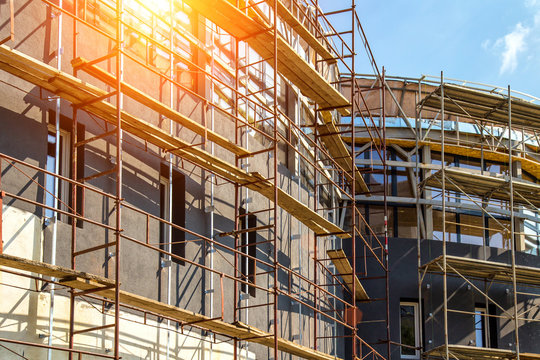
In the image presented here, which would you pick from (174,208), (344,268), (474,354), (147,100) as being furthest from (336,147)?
(147,100)

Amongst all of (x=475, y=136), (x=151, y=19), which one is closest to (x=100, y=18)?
(x=151, y=19)

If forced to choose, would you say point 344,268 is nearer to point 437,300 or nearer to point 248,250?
point 437,300

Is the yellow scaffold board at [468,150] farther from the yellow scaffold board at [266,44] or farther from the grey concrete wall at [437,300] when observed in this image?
the yellow scaffold board at [266,44]

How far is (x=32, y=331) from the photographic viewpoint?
37.7 ft

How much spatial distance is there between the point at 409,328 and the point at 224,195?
11.6m

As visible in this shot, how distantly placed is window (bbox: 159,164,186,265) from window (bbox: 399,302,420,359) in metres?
12.8

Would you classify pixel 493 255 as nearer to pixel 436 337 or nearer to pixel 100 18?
pixel 436 337

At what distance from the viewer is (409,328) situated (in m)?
26.7

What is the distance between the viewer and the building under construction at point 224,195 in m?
11.9

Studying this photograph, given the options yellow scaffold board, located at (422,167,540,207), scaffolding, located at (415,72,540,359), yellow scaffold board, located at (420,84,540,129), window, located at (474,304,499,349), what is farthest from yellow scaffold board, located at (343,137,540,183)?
window, located at (474,304,499,349)

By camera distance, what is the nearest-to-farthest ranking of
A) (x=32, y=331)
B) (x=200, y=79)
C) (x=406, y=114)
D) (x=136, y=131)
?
(x=32, y=331) < (x=136, y=131) < (x=200, y=79) < (x=406, y=114)

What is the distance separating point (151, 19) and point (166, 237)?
154 inches

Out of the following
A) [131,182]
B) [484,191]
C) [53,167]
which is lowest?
[53,167]

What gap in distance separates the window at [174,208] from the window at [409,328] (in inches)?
505
